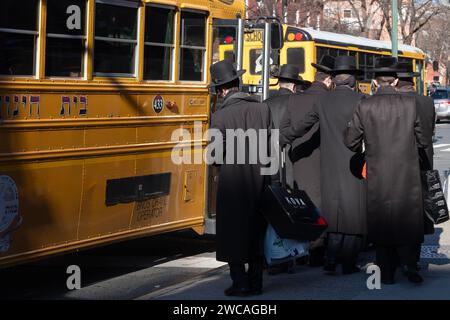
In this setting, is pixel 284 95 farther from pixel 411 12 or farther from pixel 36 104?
pixel 411 12

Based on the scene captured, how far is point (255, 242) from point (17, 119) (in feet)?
6.90

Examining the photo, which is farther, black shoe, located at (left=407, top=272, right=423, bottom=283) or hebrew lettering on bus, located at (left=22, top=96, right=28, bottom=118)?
black shoe, located at (left=407, top=272, right=423, bottom=283)

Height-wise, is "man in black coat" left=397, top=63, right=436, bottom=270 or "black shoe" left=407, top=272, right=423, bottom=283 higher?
"man in black coat" left=397, top=63, right=436, bottom=270

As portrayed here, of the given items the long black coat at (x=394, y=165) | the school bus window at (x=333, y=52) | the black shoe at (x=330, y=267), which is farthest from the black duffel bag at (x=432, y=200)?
the school bus window at (x=333, y=52)

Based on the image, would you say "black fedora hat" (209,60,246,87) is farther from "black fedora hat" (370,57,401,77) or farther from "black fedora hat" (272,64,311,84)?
"black fedora hat" (272,64,311,84)

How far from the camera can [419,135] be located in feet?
22.8

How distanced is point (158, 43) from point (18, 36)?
190cm

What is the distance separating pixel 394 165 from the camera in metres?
6.88

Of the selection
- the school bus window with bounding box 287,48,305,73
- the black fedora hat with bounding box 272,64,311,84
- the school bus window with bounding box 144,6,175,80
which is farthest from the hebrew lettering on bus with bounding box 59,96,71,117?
the school bus window with bounding box 287,48,305,73

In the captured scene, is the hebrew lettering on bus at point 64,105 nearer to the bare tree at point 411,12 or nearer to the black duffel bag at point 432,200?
the black duffel bag at point 432,200

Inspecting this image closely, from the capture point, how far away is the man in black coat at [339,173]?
7.41 meters

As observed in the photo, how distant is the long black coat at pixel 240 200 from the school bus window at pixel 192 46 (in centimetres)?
216

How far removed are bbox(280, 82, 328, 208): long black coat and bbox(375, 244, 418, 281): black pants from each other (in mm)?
1012

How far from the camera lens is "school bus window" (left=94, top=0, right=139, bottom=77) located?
750cm
